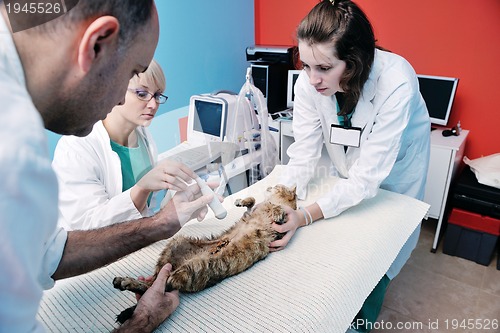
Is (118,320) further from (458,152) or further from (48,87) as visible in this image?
(458,152)

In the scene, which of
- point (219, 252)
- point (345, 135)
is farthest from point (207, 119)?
point (219, 252)

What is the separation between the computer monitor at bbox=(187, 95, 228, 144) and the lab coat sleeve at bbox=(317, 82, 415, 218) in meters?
0.98

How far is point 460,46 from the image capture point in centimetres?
266

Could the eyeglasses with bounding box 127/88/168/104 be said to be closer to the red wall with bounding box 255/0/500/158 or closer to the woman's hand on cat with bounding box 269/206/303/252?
the woman's hand on cat with bounding box 269/206/303/252

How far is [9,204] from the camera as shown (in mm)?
409

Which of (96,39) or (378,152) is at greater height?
(96,39)

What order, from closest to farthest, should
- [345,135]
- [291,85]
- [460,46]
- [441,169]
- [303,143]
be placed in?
[345,135], [303,143], [441,169], [460,46], [291,85]

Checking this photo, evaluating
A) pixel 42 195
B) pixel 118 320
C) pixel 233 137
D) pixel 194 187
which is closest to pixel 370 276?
pixel 194 187

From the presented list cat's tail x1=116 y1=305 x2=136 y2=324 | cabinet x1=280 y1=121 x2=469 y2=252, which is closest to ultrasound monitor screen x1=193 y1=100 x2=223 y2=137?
cat's tail x1=116 y1=305 x2=136 y2=324

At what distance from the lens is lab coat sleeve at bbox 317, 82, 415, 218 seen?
1423mm

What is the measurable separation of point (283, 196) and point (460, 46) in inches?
85.7

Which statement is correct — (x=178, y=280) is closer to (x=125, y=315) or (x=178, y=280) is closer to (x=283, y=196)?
(x=125, y=315)

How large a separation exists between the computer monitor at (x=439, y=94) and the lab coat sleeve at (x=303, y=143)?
4.99 ft

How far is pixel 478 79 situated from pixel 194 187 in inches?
103
